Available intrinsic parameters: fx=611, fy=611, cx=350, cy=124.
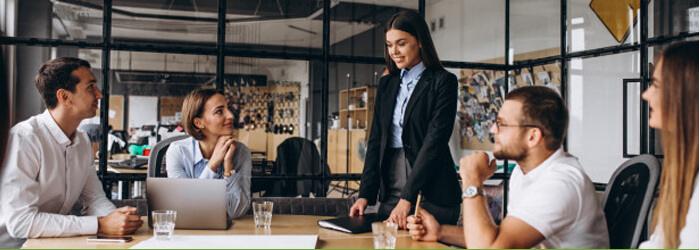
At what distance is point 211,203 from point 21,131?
28.7 inches

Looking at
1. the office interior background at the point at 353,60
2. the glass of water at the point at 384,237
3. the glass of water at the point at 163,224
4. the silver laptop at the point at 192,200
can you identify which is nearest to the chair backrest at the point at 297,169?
the office interior background at the point at 353,60

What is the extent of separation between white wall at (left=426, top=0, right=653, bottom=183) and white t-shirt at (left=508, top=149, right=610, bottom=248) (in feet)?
7.50

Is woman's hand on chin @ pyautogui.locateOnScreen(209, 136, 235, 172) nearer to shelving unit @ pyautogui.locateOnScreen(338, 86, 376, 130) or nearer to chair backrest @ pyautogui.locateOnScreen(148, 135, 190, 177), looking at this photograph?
chair backrest @ pyautogui.locateOnScreen(148, 135, 190, 177)

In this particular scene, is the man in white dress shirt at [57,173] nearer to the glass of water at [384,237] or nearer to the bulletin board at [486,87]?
the glass of water at [384,237]

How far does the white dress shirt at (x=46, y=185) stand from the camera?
6.26 feet

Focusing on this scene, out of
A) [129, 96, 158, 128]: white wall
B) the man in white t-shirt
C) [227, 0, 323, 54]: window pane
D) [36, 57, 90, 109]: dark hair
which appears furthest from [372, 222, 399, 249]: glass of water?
[129, 96, 158, 128]: white wall

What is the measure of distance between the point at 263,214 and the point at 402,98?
884 millimetres

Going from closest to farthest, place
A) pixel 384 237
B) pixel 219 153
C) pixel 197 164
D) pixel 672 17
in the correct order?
pixel 384 237
pixel 219 153
pixel 197 164
pixel 672 17

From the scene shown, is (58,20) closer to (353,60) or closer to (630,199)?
(353,60)

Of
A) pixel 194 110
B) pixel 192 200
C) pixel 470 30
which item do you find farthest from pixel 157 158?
pixel 470 30

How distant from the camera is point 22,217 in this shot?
6.33 ft

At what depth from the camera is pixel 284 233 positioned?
78.4 inches

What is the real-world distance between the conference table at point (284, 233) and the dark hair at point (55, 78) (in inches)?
23.4

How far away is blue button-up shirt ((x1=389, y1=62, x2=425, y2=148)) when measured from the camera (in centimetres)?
264
